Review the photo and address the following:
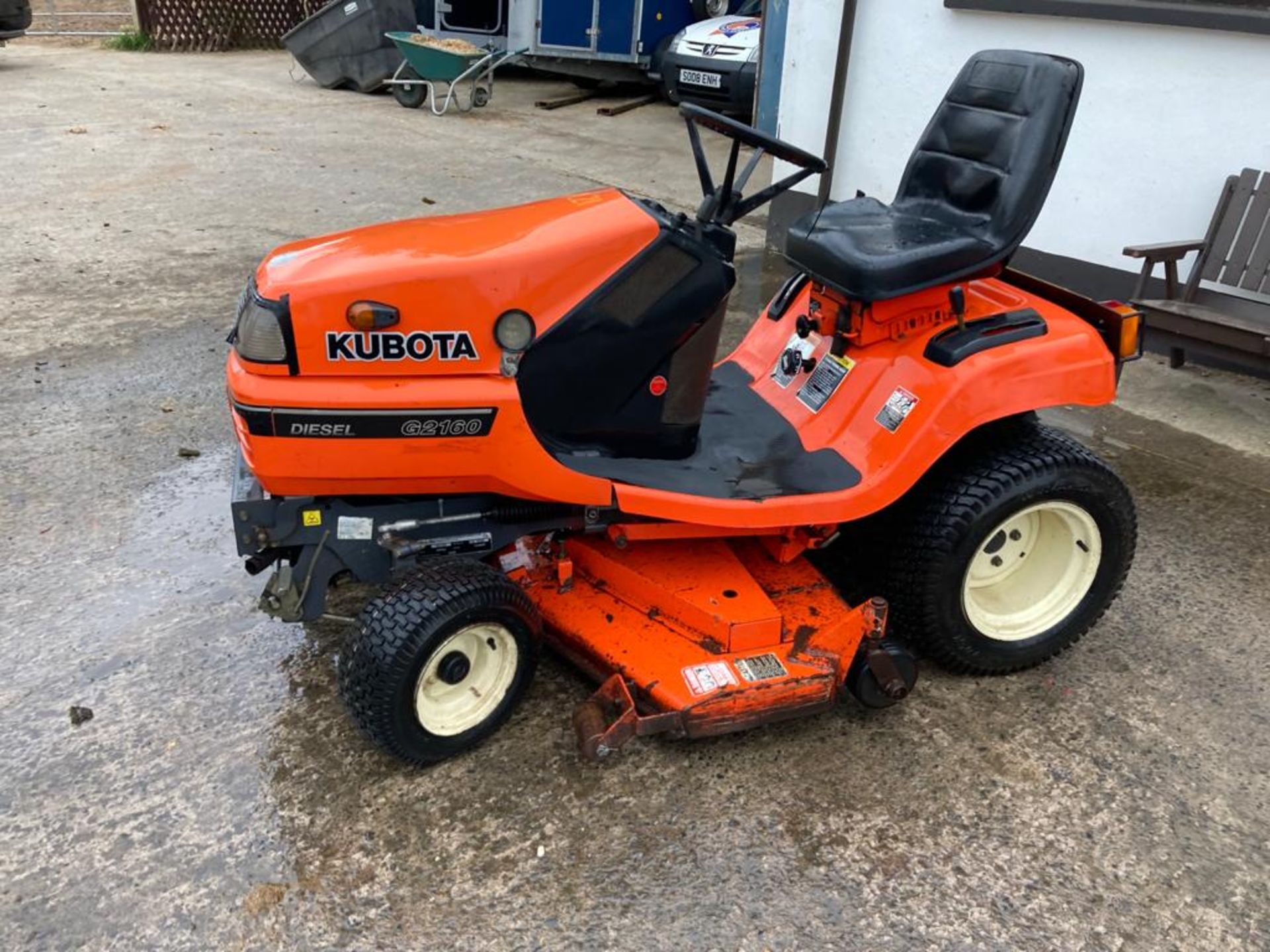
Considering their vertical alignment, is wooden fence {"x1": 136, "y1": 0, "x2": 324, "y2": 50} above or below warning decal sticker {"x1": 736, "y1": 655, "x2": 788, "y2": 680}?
above

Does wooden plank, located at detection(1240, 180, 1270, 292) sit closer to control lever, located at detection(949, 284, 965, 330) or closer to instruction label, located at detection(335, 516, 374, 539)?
control lever, located at detection(949, 284, 965, 330)

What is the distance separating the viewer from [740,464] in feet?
8.65

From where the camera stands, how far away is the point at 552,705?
100.0 inches

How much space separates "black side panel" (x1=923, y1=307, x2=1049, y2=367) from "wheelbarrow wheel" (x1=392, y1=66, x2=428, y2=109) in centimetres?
895

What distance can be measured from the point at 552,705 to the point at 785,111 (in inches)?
191

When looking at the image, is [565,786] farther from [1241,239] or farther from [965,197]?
[1241,239]

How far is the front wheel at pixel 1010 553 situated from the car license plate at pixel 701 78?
7880 mm

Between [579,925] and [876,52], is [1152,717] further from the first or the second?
[876,52]

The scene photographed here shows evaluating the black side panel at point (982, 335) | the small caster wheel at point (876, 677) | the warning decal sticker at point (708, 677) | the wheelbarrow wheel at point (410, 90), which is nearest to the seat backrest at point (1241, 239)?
the black side panel at point (982, 335)

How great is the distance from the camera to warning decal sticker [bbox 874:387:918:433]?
255 centimetres

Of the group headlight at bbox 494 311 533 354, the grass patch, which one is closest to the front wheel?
headlight at bbox 494 311 533 354

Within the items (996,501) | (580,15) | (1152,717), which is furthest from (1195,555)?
(580,15)

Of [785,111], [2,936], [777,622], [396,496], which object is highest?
[785,111]

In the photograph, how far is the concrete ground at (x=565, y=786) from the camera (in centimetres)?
200
